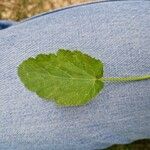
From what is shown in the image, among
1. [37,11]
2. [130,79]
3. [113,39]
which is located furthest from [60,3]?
[130,79]

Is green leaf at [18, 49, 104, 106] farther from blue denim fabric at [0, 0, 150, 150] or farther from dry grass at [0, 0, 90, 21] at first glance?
dry grass at [0, 0, 90, 21]

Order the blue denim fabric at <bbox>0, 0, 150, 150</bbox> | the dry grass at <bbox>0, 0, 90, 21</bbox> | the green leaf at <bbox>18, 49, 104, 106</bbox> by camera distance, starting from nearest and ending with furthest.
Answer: the green leaf at <bbox>18, 49, 104, 106</bbox> < the blue denim fabric at <bbox>0, 0, 150, 150</bbox> < the dry grass at <bbox>0, 0, 90, 21</bbox>

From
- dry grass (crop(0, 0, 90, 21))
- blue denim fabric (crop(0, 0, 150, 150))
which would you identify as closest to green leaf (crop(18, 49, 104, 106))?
blue denim fabric (crop(0, 0, 150, 150))

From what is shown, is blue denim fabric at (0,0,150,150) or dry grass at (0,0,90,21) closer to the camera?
blue denim fabric at (0,0,150,150)

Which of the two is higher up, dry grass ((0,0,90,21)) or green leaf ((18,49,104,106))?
green leaf ((18,49,104,106))

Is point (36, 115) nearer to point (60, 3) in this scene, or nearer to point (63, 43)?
point (63, 43)

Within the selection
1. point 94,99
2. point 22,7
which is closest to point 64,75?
point 94,99

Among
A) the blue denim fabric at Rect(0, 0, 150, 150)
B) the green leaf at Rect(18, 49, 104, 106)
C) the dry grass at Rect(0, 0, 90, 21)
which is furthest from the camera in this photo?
the dry grass at Rect(0, 0, 90, 21)

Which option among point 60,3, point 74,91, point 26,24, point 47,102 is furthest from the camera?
point 60,3
